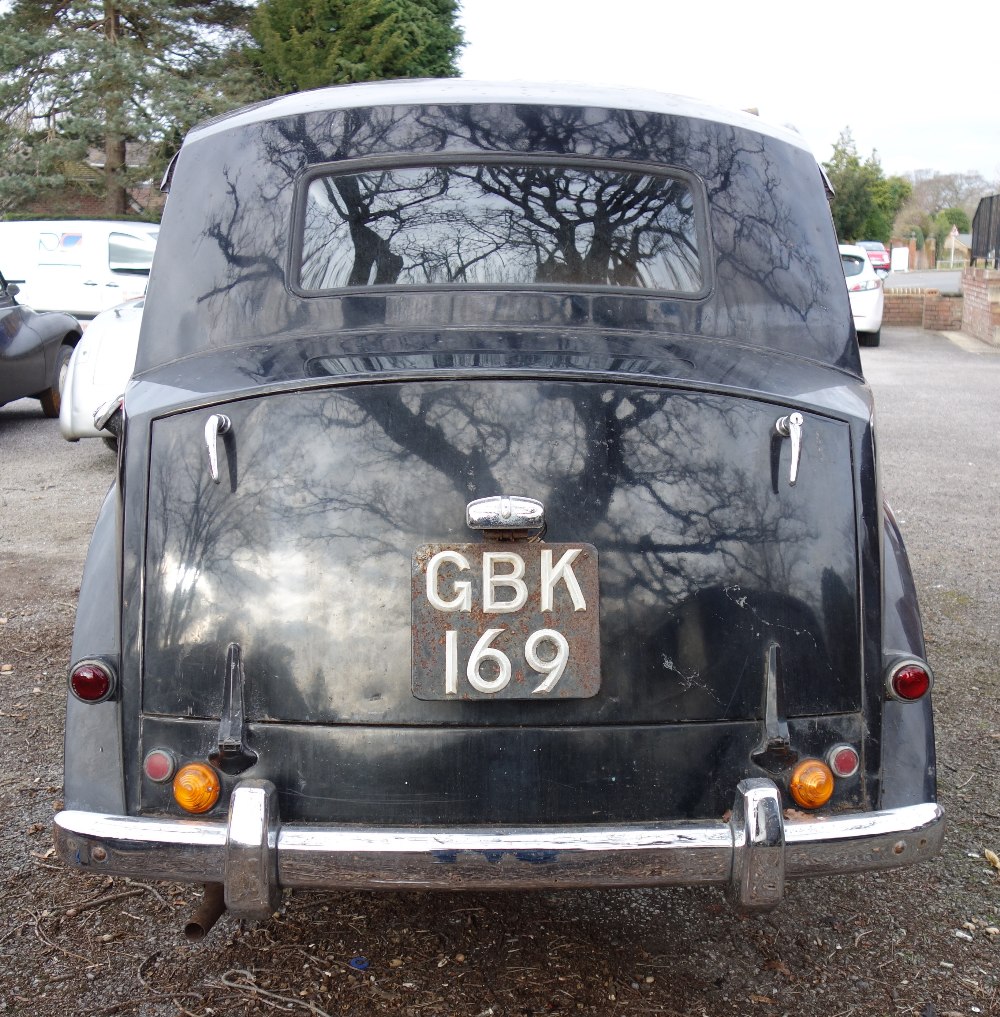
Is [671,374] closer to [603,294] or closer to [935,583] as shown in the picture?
[603,294]

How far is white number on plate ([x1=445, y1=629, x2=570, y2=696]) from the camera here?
7.55 ft

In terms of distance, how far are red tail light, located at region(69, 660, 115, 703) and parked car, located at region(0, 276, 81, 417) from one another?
7839mm

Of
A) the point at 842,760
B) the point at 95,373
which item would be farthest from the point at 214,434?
the point at 95,373

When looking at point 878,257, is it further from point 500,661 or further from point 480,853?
point 480,853

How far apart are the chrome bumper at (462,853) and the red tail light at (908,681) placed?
36 centimetres

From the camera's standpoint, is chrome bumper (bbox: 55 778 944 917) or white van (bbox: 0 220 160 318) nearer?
chrome bumper (bbox: 55 778 944 917)

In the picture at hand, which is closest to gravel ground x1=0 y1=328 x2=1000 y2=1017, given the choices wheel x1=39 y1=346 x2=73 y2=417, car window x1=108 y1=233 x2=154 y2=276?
wheel x1=39 y1=346 x2=73 y2=417

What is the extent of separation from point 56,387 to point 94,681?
9.26m

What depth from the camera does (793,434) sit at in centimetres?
240

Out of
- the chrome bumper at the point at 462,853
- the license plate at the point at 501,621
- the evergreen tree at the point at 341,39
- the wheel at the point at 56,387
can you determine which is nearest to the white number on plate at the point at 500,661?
the license plate at the point at 501,621

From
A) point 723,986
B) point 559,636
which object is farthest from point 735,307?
point 723,986

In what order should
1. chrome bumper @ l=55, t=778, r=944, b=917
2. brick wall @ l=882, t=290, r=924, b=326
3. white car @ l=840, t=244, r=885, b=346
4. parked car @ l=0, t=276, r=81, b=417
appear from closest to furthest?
chrome bumper @ l=55, t=778, r=944, b=917
parked car @ l=0, t=276, r=81, b=417
white car @ l=840, t=244, r=885, b=346
brick wall @ l=882, t=290, r=924, b=326

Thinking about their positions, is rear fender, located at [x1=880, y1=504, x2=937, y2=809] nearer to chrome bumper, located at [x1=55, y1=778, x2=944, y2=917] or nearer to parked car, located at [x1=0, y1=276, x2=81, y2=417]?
chrome bumper, located at [x1=55, y1=778, x2=944, y2=917]

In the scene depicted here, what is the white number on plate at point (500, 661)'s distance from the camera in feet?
7.55
